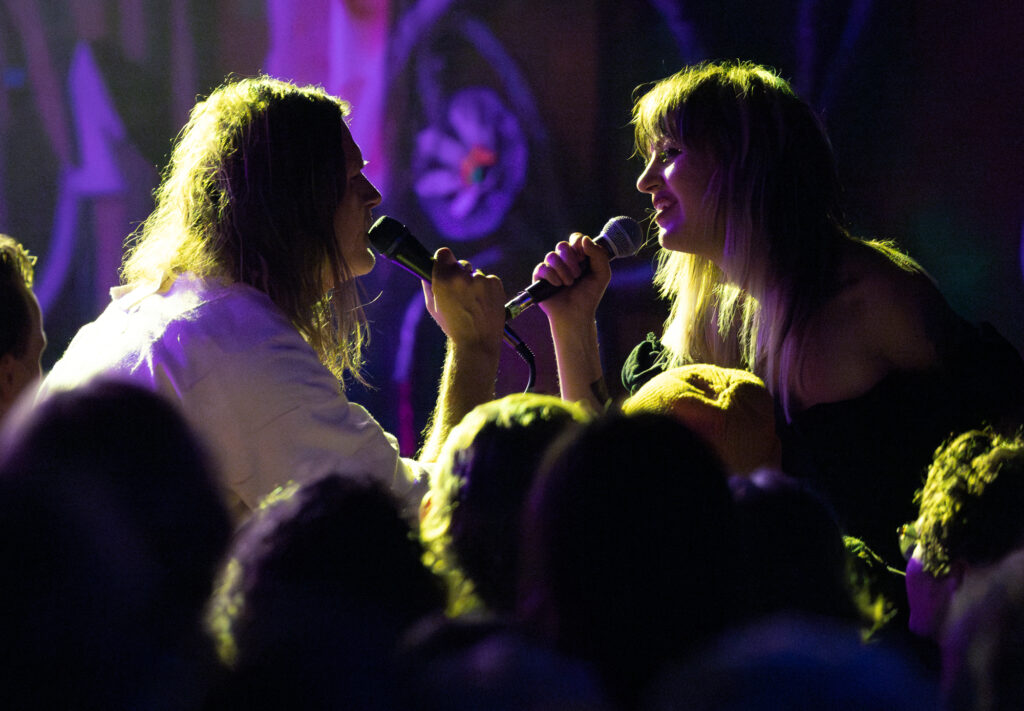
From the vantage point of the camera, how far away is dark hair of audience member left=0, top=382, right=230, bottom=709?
2.00 feet

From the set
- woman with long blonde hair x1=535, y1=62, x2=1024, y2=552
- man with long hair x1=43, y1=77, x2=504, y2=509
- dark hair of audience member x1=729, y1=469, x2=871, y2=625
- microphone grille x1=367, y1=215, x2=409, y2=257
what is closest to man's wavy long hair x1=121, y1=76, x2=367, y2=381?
man with long hair x1=43, y1=77, x2=504, y2=509

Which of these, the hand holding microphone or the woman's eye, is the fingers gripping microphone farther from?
the woman's eye

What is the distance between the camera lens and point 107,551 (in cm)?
66

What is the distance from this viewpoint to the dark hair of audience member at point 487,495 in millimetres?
745

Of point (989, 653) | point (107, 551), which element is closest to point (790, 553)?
point (989, 653)

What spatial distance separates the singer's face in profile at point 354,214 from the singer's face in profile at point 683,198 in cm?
61

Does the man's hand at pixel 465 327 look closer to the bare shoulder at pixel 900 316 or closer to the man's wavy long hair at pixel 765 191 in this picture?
the man's wavy long hair at pixel 765 191

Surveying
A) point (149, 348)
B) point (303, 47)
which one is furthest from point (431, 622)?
point (303, 47)

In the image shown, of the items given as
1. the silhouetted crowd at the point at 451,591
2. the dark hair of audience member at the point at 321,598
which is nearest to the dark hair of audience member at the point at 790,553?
the silhouetted crowd at the point at 451,591

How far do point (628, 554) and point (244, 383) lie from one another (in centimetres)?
79

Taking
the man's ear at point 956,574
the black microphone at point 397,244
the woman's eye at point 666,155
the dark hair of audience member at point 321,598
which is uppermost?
the woman's eye at point 666,155

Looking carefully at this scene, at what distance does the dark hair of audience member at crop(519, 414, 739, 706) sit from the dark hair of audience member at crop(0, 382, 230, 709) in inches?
9.8

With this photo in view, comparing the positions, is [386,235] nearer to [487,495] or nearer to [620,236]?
[620,236]

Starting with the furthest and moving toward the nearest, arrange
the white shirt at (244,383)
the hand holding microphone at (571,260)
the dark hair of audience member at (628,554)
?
the hand holding microphone at (571,260) → the white shirt at (244,383) → the dark hair of audience member at (628,554)
